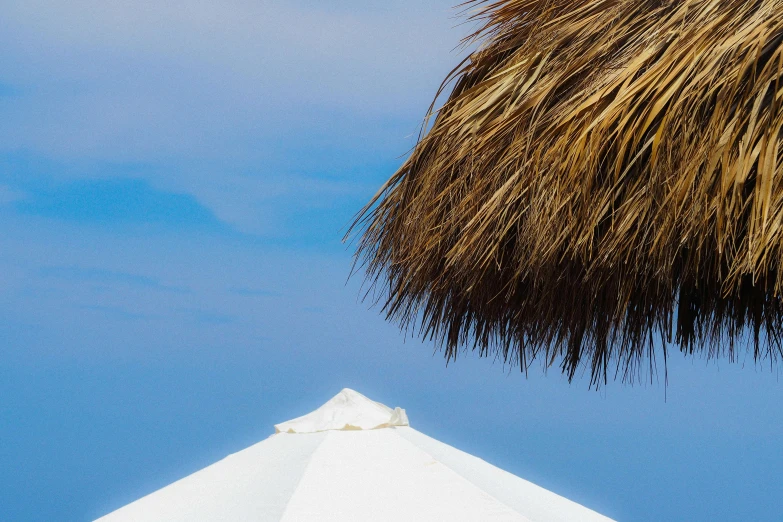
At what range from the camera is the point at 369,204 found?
3.08 meters

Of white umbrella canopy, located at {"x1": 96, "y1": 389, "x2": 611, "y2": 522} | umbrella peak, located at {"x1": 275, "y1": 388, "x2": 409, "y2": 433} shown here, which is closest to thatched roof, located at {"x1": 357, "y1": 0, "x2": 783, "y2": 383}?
white umbrella canopy, located at {"x1": 96, "y1": 389, "x2": 611, "y2": 522}

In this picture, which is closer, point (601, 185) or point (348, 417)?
point (601, 185)

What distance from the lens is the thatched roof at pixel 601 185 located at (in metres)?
1.81

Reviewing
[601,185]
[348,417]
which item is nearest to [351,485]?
[348,417]

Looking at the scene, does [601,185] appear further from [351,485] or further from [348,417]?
[348,417]

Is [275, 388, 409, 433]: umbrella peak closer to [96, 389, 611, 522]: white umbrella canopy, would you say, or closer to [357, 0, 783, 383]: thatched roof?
[96, 389, 611, 522]: white umbrella canopy

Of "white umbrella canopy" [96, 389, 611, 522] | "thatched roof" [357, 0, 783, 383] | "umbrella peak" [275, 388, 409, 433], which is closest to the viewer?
"thatched roof" [357, 0, 783, 383]

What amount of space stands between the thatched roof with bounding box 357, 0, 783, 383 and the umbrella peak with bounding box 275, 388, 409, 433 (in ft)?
3.39

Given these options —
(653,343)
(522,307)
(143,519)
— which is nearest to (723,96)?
(522,307)

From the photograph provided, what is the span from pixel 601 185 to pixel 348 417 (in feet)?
8.06

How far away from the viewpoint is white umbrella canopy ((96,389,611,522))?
3.28 metres

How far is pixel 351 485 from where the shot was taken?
3445 millimetres

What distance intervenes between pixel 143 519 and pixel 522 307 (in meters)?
2.12

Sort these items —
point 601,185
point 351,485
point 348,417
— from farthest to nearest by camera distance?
point 348,417, point 351,485, point 601,185
